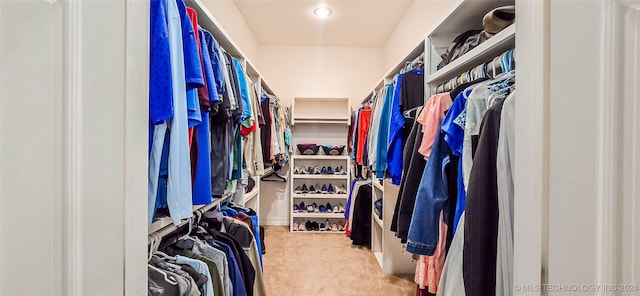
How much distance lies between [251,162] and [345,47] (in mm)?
2784

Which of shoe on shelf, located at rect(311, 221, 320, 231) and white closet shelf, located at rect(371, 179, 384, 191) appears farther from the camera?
shoe on shelf, located at rect(311, 221, 320, 231)

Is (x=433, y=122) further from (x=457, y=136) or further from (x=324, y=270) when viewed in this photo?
(x=324, y=270)

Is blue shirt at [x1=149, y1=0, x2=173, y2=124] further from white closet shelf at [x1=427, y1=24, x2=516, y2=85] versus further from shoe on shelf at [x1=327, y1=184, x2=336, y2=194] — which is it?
shoe on shelf at [x1=327, y1=184, x2=336, y2=194]

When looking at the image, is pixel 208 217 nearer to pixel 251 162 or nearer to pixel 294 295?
pixel 251 162

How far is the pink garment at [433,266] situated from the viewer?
1091 millimetres

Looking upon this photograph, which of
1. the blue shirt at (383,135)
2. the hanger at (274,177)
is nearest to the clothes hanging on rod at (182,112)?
the blue shirt at (383,135)

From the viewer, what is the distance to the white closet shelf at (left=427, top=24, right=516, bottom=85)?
0.90 m

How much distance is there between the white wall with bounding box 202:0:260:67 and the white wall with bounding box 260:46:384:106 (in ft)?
1.31

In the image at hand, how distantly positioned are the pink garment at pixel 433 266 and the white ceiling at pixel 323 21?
97.7 inches

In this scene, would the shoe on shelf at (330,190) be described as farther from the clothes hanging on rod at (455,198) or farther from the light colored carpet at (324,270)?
the clothes hanging on rod at (455,198)

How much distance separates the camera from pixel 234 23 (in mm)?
2824

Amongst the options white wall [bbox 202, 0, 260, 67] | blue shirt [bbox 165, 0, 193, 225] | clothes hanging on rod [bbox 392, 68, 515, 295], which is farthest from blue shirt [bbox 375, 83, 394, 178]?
white wall [bbox 202, 0, 260, 67]
